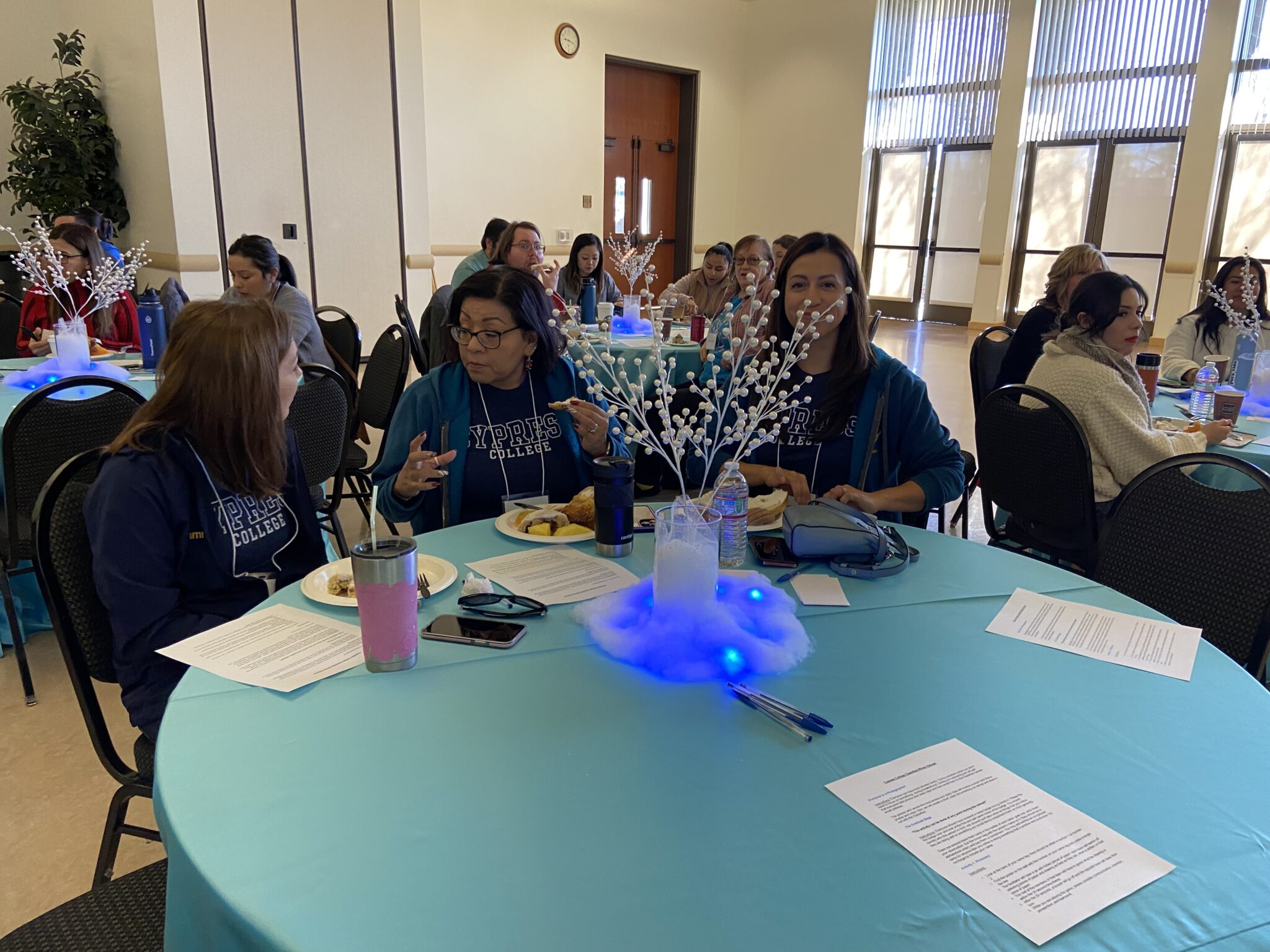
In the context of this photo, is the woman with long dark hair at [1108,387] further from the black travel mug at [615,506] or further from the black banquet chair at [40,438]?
the black banquet chair at [40,438]

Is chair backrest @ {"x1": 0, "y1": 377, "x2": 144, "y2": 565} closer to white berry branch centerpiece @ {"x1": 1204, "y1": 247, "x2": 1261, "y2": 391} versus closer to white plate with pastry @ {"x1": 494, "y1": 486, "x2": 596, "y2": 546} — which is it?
white plate with pastry @ {"x1": 494, "y1": 486, "x2": 596, "y2": 546}

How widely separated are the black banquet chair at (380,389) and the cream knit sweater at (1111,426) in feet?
7.79

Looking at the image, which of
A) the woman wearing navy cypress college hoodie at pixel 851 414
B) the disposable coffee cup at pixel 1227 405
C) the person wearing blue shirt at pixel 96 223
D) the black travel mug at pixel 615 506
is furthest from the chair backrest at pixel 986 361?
the person wearing blue shirt at pixel 96 223

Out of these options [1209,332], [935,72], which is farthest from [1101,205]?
[1209,332]

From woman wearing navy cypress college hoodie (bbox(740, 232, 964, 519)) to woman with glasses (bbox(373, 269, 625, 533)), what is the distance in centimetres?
47

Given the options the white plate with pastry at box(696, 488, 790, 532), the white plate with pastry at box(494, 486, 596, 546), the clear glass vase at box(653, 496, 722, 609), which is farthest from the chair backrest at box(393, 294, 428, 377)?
the clear glass vase at box(653, 496, 722, 609)

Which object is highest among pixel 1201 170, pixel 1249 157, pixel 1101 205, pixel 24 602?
pixel 1249 157

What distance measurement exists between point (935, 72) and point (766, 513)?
10.7 m

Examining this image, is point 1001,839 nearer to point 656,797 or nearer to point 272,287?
point 656,797

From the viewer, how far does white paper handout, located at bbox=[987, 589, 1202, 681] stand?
49.8 inches

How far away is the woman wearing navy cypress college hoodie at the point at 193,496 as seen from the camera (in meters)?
1.38

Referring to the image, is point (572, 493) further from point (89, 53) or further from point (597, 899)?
point (89, 53)

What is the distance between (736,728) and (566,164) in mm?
9062

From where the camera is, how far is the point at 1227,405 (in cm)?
281
